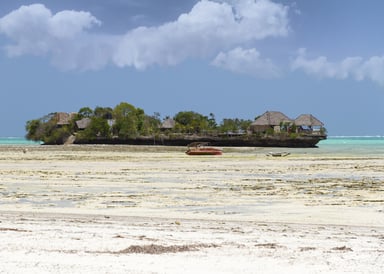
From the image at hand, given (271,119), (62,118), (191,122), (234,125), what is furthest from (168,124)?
(271,119)

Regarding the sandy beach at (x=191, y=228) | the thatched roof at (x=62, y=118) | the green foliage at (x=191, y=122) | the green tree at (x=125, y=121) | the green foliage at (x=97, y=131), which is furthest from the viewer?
the thatched roof at (x=62, y=118)

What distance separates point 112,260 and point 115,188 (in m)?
13.1

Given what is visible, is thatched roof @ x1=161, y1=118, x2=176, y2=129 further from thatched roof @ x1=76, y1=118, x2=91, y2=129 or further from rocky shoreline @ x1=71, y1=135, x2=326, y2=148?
rocky shoreline @ x1=71, y1=135, x2=326, y2=148

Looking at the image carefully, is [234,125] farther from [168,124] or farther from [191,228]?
[191,228]

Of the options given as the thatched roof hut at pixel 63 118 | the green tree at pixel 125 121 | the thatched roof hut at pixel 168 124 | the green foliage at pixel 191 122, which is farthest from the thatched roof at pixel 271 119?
the thatched roof hut at pixel 63 118

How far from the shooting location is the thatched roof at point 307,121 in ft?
378

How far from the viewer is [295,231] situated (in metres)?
11.2

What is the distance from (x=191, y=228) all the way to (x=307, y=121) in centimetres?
10687

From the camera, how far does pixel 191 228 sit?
11.6 meters

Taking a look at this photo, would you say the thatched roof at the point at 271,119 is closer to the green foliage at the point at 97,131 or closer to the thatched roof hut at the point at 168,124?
the thatched roof hut at the point at 168,124

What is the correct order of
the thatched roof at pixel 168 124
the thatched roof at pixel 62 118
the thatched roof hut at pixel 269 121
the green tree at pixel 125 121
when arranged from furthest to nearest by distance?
the thatched roof at pixel 168 124, the thatched roof at pixel 62 118, the thatched roof hut at pixel 269 121, the green tree at pixel 125 121

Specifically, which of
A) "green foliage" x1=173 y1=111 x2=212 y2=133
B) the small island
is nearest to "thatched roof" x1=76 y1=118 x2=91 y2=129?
the small island

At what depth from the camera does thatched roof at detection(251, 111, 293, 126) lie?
382 ft

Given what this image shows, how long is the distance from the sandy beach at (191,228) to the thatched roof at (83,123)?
316 feet
